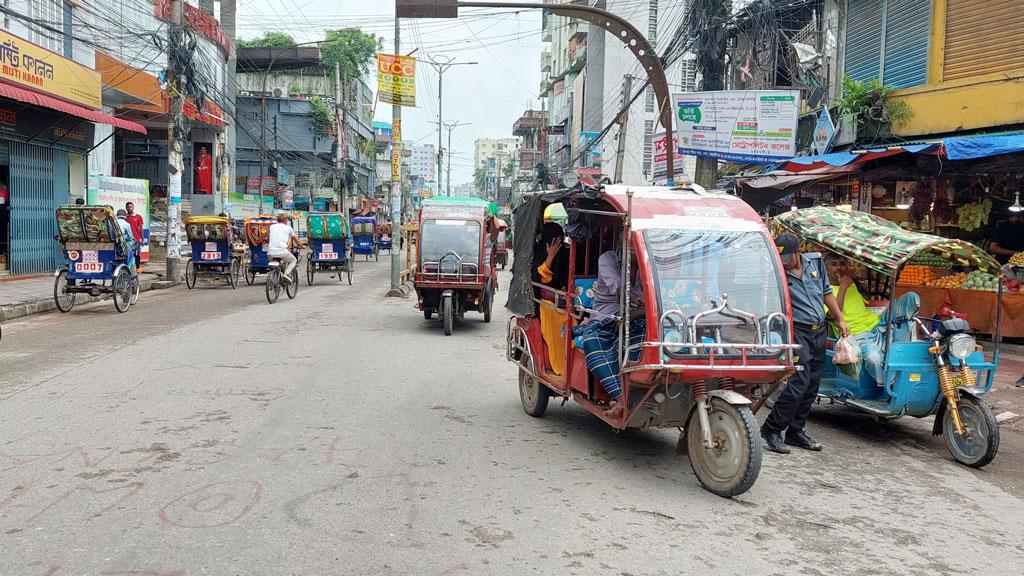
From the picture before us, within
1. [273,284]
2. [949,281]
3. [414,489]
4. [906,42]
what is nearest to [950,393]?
[414,489]

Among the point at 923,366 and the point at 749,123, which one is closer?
the point at 923,366

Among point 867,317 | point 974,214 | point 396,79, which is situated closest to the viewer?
point 867,317

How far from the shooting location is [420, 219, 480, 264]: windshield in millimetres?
13586

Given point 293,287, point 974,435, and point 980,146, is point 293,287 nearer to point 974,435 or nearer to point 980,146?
point 980,146

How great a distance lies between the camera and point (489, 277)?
13.9 m

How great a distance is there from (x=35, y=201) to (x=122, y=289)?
25.8 ft

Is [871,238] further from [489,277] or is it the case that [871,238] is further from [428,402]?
[489,277]

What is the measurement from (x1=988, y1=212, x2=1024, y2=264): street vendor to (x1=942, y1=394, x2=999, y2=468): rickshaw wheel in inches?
261

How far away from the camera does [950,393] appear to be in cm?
620

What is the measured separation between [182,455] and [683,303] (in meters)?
3.63

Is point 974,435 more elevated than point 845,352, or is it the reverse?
point 845,352

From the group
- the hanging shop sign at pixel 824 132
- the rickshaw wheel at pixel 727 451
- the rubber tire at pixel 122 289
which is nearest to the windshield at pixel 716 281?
the rickshaw wheel at pixel 727 451

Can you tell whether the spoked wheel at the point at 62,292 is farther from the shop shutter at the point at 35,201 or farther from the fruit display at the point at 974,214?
the fruit display at the point at 974,214

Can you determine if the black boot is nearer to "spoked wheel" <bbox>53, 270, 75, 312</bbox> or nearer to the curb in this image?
the curb
